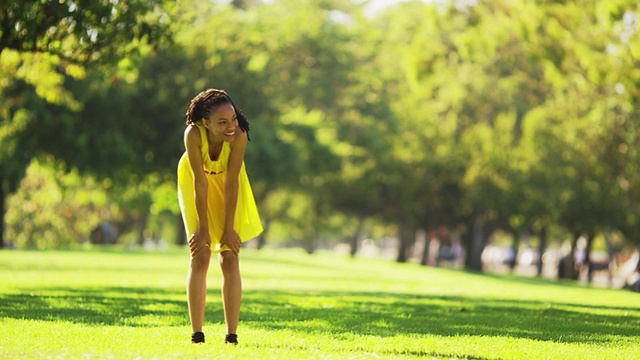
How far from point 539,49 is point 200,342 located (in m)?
21.0

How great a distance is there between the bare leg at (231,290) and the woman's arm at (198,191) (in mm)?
269

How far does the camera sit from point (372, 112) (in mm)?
48188

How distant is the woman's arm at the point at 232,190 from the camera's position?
8.16 m

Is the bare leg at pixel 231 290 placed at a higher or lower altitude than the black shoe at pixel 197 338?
higher

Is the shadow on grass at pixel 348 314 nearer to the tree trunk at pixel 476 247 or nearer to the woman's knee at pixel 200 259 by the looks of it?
the woman's knee at pixel 200 259

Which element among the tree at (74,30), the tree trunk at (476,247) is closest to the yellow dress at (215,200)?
the tree at (74,30)

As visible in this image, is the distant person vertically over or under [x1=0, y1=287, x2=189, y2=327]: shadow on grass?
over

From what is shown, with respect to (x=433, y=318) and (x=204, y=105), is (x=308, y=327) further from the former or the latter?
(x=204, y=105)

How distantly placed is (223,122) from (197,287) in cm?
128

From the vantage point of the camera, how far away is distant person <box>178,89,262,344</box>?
810 centimetres

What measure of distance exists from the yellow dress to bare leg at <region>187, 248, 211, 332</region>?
164mm

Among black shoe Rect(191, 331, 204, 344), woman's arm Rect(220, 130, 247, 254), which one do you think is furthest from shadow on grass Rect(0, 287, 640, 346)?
woman's arm Rect(220, 130, 247, 254)

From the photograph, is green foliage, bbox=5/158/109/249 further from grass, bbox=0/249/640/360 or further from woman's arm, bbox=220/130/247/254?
woman's arm, bbox=220/130/247/254

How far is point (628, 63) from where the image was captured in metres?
24.6
